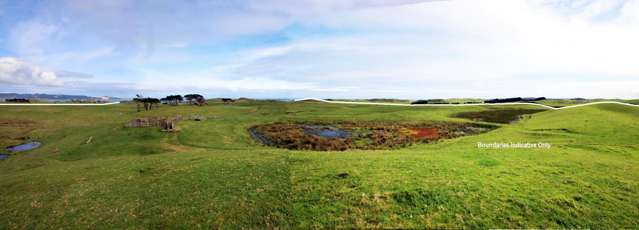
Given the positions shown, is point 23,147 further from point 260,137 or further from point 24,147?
point 260,137

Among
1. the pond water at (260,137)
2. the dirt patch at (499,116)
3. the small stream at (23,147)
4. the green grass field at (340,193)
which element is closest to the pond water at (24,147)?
the small stream at (23,147)

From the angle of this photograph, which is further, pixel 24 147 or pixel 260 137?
pixel 260 137

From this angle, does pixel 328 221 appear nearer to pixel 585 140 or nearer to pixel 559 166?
pixel 559 166

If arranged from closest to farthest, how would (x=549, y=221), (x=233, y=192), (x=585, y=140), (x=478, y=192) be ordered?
1. (x=549, y=221)
2. (x=478, y=192)
3. (x=233, y=192)
4. (x=585, y=140)

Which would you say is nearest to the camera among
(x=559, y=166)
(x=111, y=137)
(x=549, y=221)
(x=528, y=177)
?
(x=549, y=221)

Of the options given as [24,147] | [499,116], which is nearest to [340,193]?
[24,147]

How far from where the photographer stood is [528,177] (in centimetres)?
1452

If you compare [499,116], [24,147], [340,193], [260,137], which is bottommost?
[24,147]

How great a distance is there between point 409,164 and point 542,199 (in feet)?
23.3

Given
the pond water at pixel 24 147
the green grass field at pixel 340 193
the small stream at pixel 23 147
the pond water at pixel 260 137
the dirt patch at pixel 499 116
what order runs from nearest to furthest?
the green grass field at pixel 340 193 < the small stream at pixel 23 147 < the pond water at pixel 24 147 < the pond water at pixel 260 137 < the dirt patch at pixel 499 116

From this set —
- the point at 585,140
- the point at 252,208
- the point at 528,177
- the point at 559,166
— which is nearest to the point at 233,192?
the point at 252,208

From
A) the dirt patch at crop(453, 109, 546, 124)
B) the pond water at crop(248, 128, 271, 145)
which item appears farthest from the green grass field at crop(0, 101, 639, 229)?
the dirt patch at crop(453, 109, 546, 124)

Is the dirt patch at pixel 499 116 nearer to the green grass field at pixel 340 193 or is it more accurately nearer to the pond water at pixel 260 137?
the green grass field at pixel 340 193

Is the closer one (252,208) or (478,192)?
(252,208)
